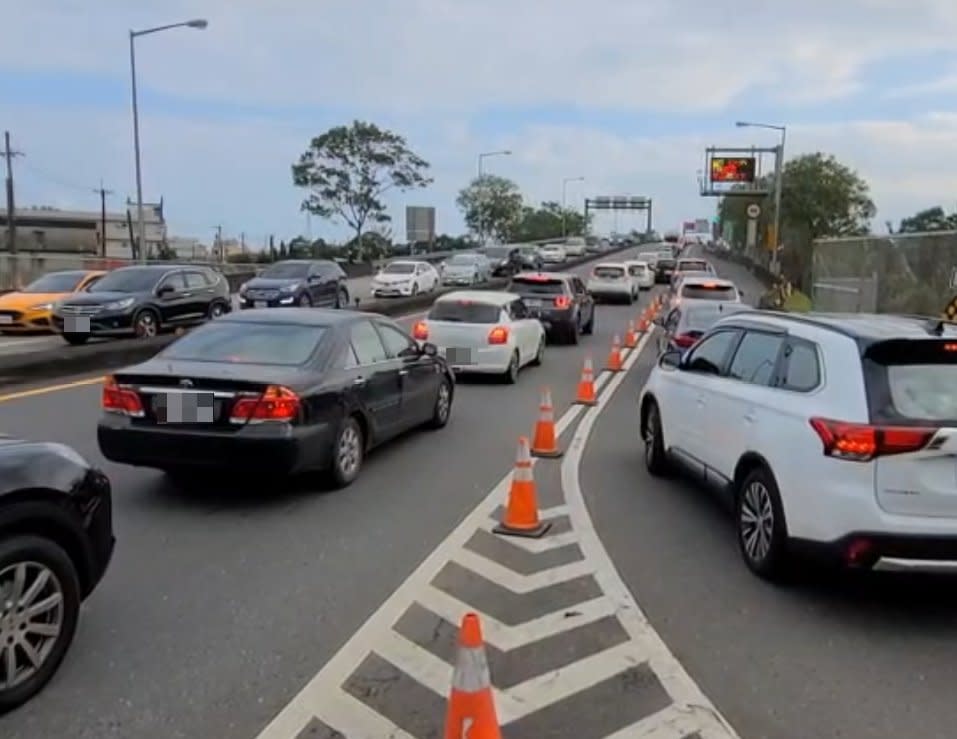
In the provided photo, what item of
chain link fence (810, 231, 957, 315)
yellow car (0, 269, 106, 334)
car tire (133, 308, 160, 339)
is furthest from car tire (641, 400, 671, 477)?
yellow car (0, 269, 106, 334)

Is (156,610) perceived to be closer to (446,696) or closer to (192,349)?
(446,696)

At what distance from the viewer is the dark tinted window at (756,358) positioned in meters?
Answer: 6.28

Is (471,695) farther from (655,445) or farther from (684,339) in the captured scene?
(684,339)

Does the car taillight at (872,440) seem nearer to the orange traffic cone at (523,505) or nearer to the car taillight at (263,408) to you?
the orange traffic cone at (523,505)

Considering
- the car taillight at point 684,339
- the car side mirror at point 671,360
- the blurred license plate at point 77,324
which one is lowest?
the blurred license plate at point 77,324

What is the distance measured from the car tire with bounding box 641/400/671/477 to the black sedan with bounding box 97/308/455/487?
255 centimetres

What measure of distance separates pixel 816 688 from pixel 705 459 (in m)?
2.86

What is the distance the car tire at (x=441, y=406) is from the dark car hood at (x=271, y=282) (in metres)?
16.2

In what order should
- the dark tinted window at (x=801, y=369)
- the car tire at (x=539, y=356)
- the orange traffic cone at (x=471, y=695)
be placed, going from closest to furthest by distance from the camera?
the orange traffic cone at (x=471, y=695) → the dark tinted window at (x=801, y=369) → the car tire at (x=539, y=356)

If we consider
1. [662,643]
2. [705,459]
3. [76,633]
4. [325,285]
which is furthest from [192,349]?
[325,285]

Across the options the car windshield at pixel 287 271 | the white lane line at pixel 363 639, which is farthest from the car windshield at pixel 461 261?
the white lane line at pixel 363 639

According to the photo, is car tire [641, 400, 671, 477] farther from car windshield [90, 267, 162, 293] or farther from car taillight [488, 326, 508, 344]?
car windshield [90, 267, 162, 293]

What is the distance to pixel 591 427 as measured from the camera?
36.6 feet

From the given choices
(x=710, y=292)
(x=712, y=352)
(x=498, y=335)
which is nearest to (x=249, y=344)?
(x=712, y=352)
